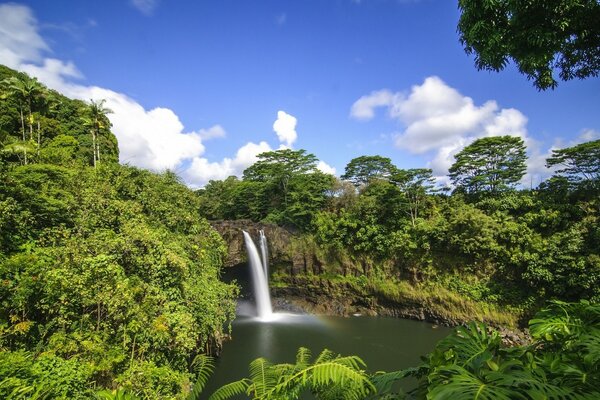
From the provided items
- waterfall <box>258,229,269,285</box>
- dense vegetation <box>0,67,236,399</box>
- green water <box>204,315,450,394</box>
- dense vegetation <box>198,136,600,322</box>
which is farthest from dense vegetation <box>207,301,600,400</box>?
waterfall <box>258,229,269,285</box>

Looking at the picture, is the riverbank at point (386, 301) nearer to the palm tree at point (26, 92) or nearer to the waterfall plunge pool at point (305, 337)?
the waterfall plunge pool at point (305, 337)

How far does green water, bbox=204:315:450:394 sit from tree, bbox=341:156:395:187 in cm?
1250

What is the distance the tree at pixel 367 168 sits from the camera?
26828mm

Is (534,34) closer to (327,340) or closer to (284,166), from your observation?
(327,340)

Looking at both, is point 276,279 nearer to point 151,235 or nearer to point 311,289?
point 311,289

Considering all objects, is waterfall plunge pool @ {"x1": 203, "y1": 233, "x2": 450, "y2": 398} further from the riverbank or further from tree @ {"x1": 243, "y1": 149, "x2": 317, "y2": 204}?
tree @ {"x1": 243, "y1": 149, "x2": 317, "y2": 204}

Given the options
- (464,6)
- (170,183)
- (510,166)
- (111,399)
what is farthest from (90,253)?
(510,166)

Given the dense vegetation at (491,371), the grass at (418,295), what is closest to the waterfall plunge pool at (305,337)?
the grass at (418,295)

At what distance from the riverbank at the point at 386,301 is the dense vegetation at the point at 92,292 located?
9946 millimetres

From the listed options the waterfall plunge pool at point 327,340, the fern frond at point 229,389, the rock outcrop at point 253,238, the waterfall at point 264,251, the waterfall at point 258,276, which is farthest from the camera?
the waterfall at point 264,251

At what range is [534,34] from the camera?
3.98 metres

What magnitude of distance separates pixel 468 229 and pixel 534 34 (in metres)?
15.5

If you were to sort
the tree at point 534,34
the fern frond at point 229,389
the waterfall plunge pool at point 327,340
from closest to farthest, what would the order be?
1. the fern frond at point 229,389
2. the tree at point 534,34
3. the waterfall plunge pool at point 327,340

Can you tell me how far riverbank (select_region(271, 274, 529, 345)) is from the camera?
640 inches
